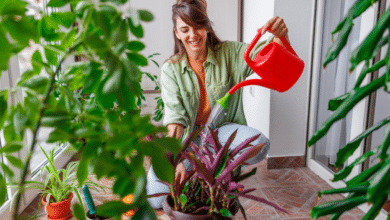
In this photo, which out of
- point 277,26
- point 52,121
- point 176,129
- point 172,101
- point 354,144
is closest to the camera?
point 52,121

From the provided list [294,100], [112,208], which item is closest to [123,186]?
[112,208]

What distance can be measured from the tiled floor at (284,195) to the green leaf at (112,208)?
1.35m

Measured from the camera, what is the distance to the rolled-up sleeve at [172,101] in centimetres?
158

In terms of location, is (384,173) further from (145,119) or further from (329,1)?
(329,1)

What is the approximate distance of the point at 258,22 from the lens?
8.11 ft

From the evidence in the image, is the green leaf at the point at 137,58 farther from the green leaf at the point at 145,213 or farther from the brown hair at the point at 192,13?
the brown hair at the point at 192,13

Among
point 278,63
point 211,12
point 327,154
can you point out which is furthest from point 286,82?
point 211,12

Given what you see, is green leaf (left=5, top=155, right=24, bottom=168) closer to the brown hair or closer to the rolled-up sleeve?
the rolled-up sleeve

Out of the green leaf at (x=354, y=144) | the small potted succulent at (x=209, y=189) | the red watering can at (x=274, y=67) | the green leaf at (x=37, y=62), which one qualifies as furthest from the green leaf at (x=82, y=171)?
the red watering can at (x=274, y=67)

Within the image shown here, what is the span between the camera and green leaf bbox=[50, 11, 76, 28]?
45 cm

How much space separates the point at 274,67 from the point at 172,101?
2.48 feet

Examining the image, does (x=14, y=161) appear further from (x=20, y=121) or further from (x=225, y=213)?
(x=225, y=213)

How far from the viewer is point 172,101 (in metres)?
1.71

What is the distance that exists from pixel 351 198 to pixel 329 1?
72.9 inches
